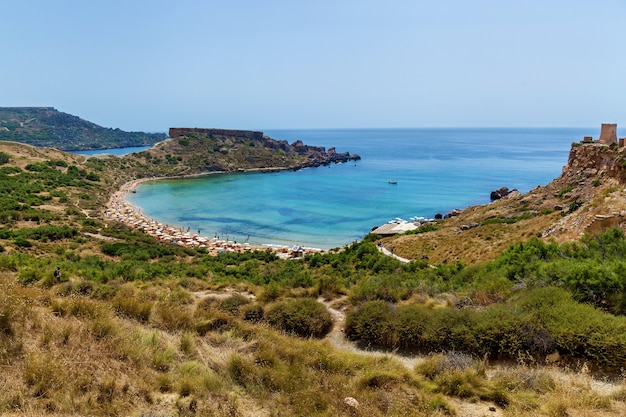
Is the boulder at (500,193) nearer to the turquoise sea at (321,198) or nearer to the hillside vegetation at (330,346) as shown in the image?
the turquoise sea at (321,198)

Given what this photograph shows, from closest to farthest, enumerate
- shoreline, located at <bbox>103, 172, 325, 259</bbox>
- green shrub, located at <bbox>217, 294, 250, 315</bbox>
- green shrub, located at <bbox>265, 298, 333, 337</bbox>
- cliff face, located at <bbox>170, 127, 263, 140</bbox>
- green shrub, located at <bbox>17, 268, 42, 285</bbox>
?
green shrub, located at <bbox>265, 298, 333, 337</bbox>
green shrub, located at <bbox>217, 294, 250, 315</bbox>
green shrub, located at <bbox>17, 268, 42, 285</bbox>
shoreline, located at <bbox>103, 172, 325, 259</bbox>
cliff face, located at <bbox>170, 127, 263, 140</bbox>

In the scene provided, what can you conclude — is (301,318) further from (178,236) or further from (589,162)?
(589,162)

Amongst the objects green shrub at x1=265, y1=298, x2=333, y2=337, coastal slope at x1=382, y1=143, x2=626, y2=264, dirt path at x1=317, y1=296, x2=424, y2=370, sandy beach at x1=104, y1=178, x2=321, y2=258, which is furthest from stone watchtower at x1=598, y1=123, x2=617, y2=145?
green shrub at x1=265, y1=298, x2=333, y2=337

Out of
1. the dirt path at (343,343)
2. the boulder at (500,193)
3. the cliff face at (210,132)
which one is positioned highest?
the cliff face at (210,132)

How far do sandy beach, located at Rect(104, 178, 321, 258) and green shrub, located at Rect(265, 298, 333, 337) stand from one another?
23.0 metres

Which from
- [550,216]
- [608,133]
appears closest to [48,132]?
[608,133]

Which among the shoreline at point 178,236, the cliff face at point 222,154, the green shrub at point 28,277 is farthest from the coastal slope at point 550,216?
the cliff face at point 222,154

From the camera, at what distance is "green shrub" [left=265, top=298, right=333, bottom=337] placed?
8.22 metres

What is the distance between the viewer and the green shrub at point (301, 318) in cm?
822

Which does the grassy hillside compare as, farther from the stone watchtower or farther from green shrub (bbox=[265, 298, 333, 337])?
green shrub (bbox=[265, 298, 333, 337])

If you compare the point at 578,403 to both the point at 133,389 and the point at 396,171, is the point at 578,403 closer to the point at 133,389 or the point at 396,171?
the point at 133,389

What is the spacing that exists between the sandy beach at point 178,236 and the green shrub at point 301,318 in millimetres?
22971

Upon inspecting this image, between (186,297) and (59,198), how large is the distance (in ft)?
142

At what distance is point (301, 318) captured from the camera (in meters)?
8.33
